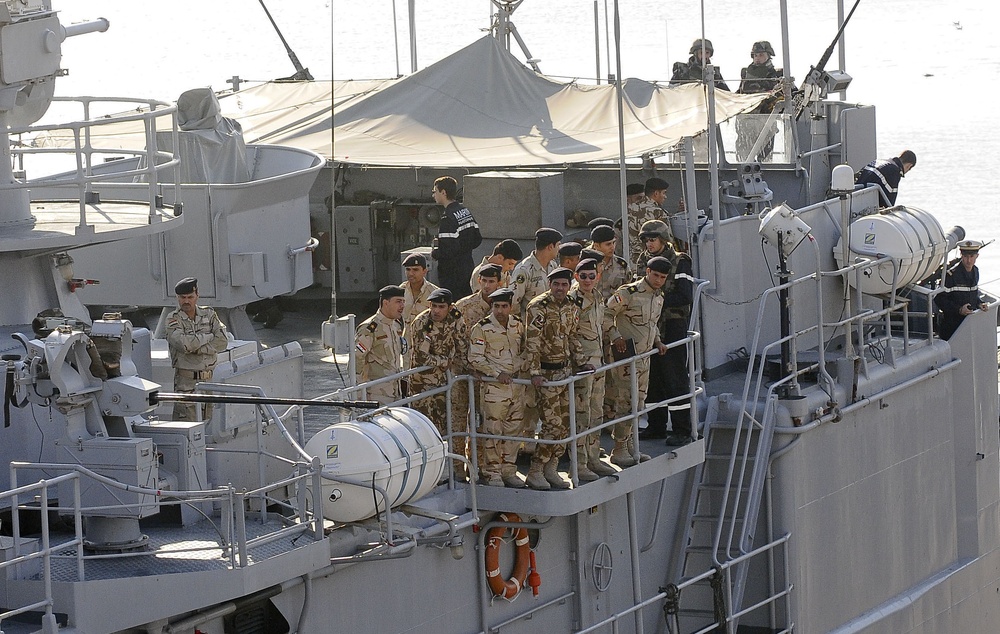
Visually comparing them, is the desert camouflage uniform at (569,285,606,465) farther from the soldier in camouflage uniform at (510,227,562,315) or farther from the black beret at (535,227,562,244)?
the black beret at (535,227,562,244)

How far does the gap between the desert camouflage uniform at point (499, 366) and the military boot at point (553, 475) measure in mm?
252

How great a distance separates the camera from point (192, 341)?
10039 millimetres

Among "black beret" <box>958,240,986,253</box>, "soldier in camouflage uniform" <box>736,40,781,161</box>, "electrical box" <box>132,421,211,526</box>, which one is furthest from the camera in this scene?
"soldier in camouflage uniform" <box>736,40,781,161</box>

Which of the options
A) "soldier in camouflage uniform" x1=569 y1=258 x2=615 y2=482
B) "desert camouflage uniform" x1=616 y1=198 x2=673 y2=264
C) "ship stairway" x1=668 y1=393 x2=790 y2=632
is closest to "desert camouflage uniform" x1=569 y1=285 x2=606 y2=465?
"soldier in camouflage uniform" x1=569 y1=258 x2=615 y2=482

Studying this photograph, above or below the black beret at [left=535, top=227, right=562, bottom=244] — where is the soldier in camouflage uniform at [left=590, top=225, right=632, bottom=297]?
below

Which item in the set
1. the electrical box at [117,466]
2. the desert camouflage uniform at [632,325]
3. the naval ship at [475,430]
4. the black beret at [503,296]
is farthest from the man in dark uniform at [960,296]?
the electrical box at [117,466]

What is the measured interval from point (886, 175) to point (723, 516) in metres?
5.04

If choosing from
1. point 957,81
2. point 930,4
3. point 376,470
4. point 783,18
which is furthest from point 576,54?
point 376,470

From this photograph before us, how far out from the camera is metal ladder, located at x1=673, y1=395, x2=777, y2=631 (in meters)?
11.3

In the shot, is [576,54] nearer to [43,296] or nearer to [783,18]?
[783,18]

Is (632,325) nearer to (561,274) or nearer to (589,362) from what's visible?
(589,362)

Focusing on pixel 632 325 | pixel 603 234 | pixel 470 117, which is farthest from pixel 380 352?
pixel 470 117

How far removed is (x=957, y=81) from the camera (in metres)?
60.4

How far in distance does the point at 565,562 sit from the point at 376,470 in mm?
2636
